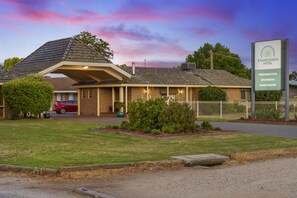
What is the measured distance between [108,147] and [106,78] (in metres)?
28.6

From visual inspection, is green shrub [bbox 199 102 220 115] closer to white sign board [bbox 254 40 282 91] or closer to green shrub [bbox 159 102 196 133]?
white sign board [bbox 254 40 282 91]

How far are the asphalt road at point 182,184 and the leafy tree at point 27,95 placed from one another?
75.7 feet

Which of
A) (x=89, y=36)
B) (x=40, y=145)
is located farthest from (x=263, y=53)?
(x=89, y=36)

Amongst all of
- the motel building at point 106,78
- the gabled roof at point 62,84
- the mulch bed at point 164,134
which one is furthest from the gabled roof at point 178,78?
the mulch bed at point 164,134

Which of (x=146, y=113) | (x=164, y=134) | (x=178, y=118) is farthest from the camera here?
(x=146, y=113)

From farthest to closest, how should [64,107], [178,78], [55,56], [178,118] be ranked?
[64,107] → [178,78] → [55,56] → [178,118]

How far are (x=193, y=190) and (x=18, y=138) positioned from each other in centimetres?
1085

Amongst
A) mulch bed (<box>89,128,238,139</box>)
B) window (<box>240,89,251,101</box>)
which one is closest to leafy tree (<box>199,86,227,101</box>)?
window (<box>240,89,251,101</box>)

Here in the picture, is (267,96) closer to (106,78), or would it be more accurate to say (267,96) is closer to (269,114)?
(106,78)

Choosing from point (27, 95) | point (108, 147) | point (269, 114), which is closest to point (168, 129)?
point (108, 147)

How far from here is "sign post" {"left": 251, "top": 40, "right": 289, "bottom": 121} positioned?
29172mm

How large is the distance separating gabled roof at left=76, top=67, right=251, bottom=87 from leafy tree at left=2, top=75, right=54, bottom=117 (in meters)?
8.98

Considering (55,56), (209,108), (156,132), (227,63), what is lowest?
(156,132)

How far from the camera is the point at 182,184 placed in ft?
31.3
